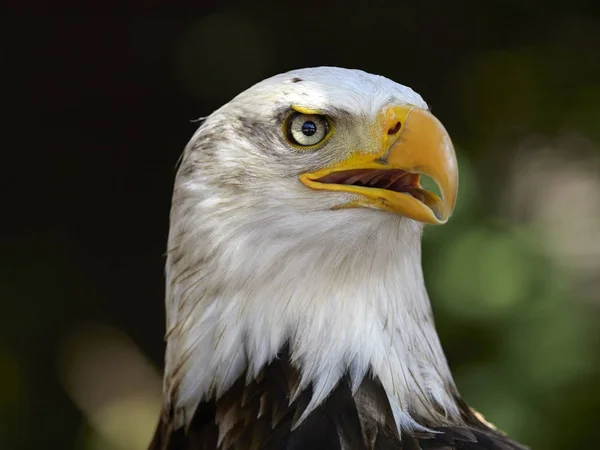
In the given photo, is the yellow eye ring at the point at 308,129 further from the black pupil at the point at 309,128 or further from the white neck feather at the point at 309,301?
the white neck feather at the point at 309,301

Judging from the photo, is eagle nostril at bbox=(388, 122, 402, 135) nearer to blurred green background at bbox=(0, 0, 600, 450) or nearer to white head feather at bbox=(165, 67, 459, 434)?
white head feather at bbox=(165, 67, 459, 434)

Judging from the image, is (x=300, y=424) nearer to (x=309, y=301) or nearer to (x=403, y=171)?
(x=309, y=301)

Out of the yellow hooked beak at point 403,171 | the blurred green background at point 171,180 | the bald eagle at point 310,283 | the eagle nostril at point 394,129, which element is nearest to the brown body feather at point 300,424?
the bald eagle at point 310,283

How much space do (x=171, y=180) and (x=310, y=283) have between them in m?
2.95

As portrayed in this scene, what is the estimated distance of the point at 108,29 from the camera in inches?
173

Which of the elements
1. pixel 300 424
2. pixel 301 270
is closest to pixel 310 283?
pixel 301 270

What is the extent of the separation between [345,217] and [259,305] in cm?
24

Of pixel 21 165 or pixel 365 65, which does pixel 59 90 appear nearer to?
pixel 21 165

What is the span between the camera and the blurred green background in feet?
9.32

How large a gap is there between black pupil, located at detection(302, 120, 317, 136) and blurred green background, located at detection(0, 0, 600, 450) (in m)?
1.12

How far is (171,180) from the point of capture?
462 centimetres

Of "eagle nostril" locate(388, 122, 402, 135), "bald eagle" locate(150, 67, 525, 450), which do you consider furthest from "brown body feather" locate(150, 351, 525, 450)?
"eagle nostril" locate(388, 122, 402, 135)

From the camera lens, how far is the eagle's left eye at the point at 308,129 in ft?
5.78

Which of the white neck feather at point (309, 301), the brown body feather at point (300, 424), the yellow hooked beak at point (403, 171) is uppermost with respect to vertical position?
the yellow hooked beak at point (403, 171)
